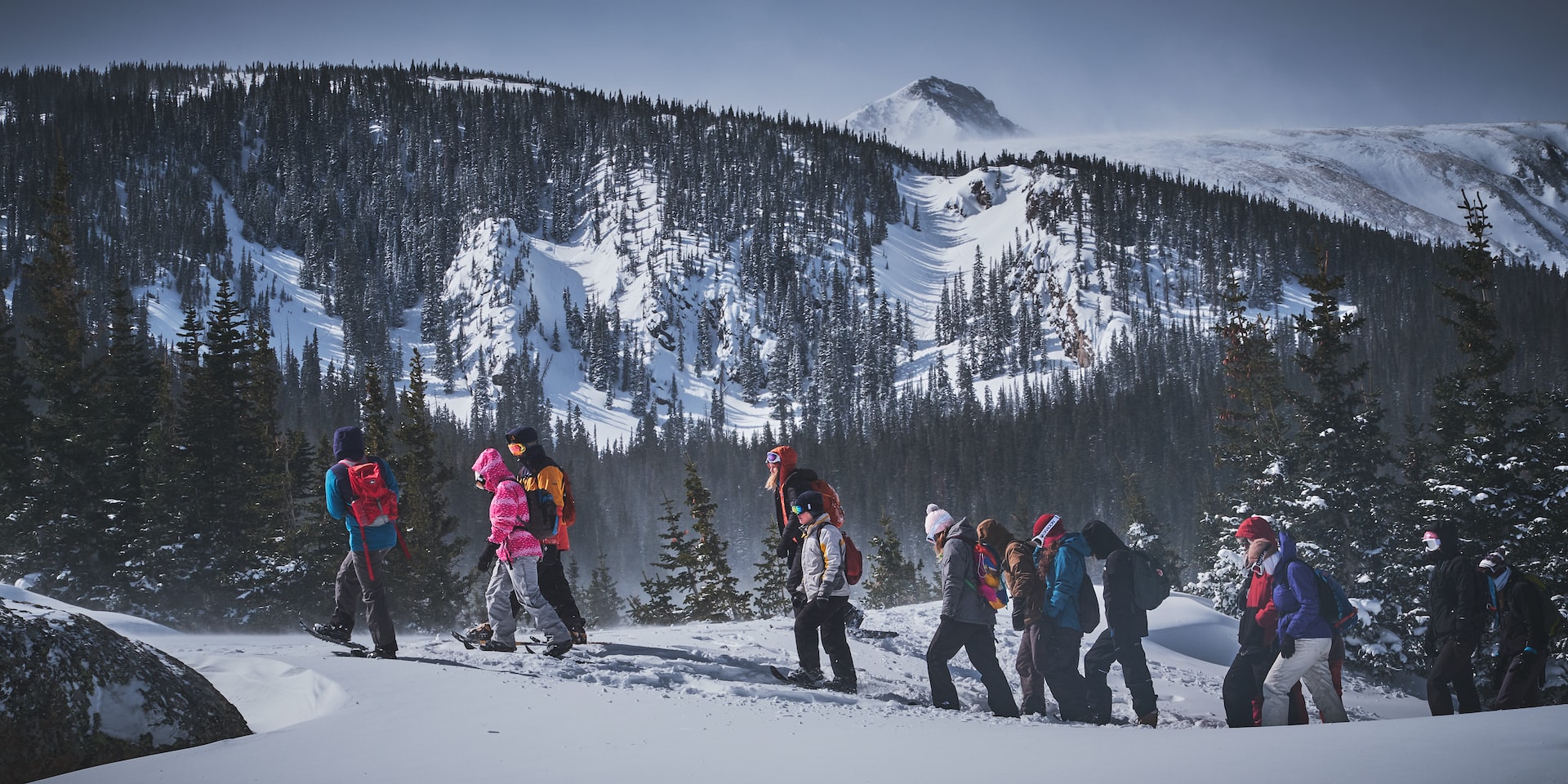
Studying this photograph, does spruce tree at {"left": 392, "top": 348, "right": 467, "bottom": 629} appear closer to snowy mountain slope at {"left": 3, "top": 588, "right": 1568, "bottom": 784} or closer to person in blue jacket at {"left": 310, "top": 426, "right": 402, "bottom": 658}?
snowy mountain slope at {"left": 3, "top": 588, "right": 1568, "bottom": 784}

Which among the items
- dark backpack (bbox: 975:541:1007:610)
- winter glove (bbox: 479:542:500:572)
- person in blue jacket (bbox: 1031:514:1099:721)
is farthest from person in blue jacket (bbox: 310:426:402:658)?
person in blue jacket (bbox: 1031:514:1099:721)

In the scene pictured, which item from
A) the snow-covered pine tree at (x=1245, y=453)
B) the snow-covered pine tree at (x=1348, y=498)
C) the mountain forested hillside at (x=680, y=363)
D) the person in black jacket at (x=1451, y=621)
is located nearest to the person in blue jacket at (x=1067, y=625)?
the person in black jacket at (x=1451, y=621)

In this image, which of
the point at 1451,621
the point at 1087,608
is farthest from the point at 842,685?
the point at 1451,621

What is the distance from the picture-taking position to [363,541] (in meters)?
8.63

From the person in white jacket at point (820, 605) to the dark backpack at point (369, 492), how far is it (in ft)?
12.9

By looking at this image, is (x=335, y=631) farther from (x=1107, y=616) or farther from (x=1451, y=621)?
(x=1451, y=621)

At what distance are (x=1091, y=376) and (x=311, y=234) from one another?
525 ft

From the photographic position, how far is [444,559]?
98.6 ft

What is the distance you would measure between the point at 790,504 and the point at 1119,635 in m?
3.57

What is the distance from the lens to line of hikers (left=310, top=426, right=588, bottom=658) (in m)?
8.63

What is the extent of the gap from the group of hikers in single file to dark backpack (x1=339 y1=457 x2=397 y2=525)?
0.05 feet

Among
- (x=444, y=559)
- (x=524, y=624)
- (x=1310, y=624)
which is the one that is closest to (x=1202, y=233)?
(x=524, y=624)

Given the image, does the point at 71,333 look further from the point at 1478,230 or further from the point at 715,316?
the point at 715,316

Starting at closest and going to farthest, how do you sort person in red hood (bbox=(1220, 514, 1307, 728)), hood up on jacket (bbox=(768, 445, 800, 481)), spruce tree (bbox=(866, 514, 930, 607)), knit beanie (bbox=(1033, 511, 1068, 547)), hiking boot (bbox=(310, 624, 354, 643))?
person in red hood (bbox=(1220, 514, 1307, 728)) → hiking boot (bbox=(310, 624, 354, 643)) → knit beanie (bbox=(1033, 511, 1068, 547)) → hood up on jacket (bbox=(768, 445, 800, 481)) → spruce tree (bbox=(866, 514, 930, 607))
